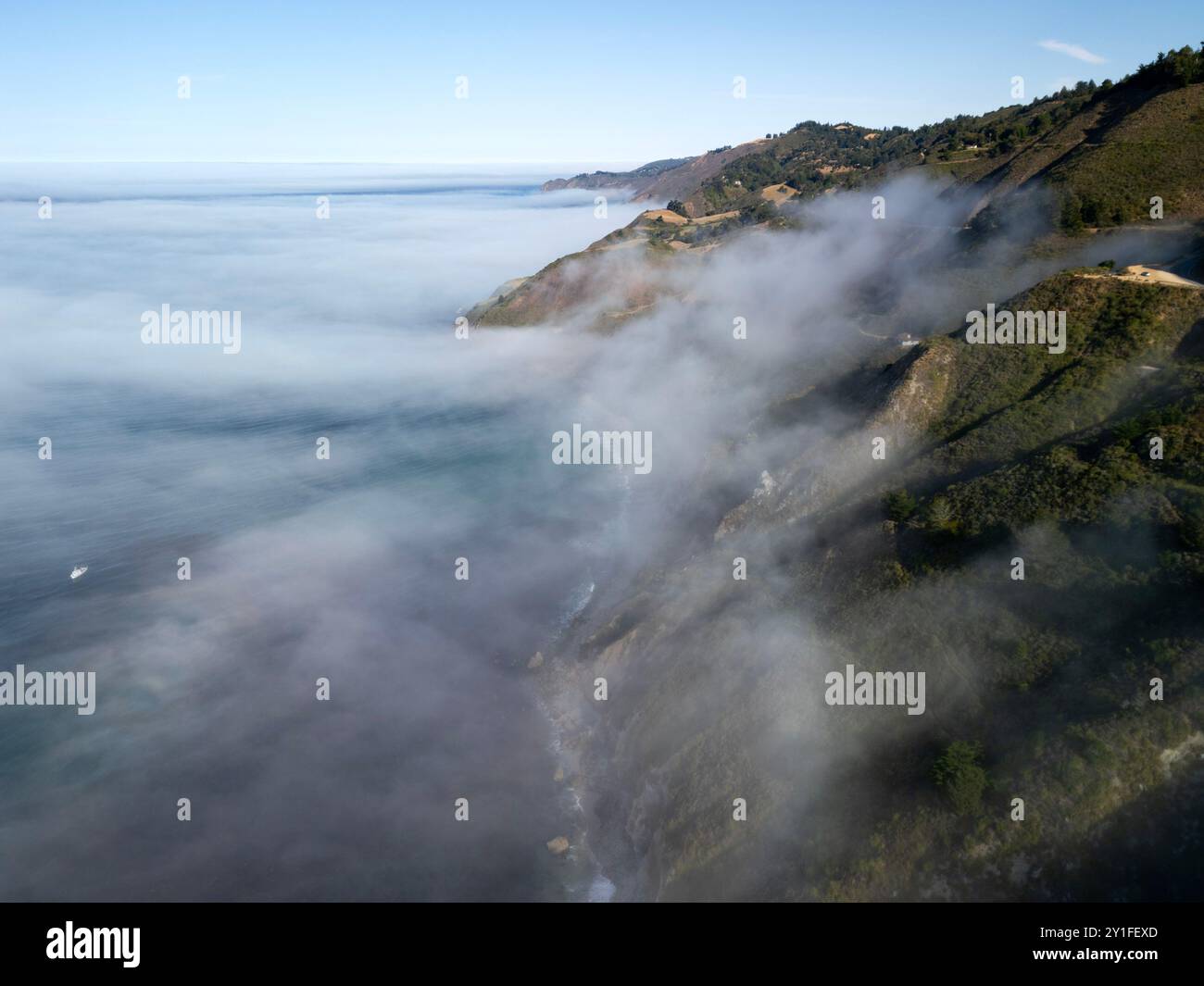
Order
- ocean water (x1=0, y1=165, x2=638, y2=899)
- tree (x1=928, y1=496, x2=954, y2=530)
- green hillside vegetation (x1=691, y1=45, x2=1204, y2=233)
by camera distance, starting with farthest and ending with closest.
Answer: green hillside vegetation (x1=691, y1=45, x2=1204, y2=233) < tree (x1=928, y1=496, x2=954, y2=530) < ocean water (x1=0, y1=165, x2=638, y2=899)

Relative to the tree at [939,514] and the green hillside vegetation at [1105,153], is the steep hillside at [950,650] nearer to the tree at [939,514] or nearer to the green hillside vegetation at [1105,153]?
the tree at [939,514]

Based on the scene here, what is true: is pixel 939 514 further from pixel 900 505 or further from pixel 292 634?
pixel 292 634

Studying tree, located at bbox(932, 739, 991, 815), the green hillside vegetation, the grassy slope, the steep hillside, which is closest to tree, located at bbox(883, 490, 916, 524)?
the steep hillside

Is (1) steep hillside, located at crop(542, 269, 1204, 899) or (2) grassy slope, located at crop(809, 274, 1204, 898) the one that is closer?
(2) grassy slope, located at crop(809, 274, 1204, 898)

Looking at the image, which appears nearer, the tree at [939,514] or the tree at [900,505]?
the tree at [939,514]

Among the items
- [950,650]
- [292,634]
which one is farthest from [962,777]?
[292,634]

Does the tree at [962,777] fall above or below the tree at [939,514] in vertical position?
below

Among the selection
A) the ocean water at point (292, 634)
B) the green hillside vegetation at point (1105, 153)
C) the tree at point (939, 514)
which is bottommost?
the ocean water at point (292, 634)

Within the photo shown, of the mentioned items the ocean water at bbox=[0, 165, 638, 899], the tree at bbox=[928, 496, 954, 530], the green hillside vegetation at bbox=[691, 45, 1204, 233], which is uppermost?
the green hillside vegetation at bbox=[691, 45, 1204, 233]

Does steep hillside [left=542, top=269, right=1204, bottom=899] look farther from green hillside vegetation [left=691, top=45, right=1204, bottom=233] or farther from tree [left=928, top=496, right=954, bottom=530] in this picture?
green hillside vegetation [left=691, top=45, right=1204, bottom=233]

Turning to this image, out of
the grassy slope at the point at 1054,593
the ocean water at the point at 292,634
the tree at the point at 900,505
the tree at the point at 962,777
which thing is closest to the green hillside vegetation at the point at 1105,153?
the grassy slope at the point at 1054,593
